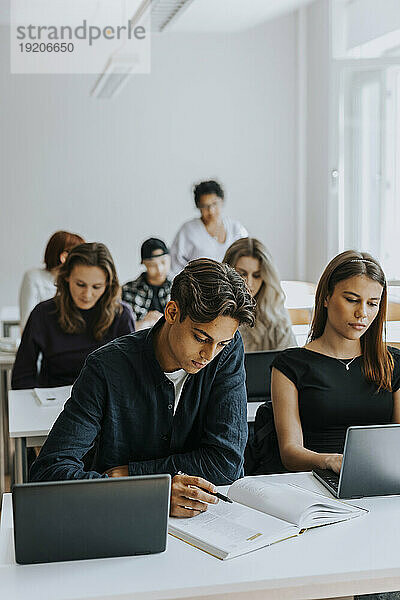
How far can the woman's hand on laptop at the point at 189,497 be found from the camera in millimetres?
1505

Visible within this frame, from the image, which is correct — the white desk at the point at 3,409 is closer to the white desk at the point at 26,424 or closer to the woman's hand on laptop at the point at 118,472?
the white desk at the point at 26,424

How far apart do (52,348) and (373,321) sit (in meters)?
1.38

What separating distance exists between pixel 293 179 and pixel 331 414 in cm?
475

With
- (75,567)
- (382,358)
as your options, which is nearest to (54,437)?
(75,567)

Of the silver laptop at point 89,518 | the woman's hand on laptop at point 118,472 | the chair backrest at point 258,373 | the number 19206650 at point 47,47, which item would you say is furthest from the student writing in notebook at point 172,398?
the number 19206650 at point 47,47

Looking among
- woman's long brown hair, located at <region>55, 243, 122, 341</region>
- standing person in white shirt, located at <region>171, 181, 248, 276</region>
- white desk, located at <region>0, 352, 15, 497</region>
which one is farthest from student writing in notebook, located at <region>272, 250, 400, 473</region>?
standing person in white shirt, located at <region>171, 181, 248, 276</region>

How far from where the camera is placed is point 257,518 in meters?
1.49

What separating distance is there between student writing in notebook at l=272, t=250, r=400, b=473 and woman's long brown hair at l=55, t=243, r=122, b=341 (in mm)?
1109

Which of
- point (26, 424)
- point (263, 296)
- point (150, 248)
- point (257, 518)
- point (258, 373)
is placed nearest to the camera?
point (257, 518)

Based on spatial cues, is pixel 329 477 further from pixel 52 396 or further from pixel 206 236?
pixel 206 236

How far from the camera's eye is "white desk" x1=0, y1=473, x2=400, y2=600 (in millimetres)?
1238

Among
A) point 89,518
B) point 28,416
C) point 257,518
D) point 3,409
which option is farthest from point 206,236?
point 89,518

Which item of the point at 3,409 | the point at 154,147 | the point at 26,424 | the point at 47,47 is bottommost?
the point at 3,409

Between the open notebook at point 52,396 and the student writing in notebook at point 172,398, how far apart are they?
84 centimetres
